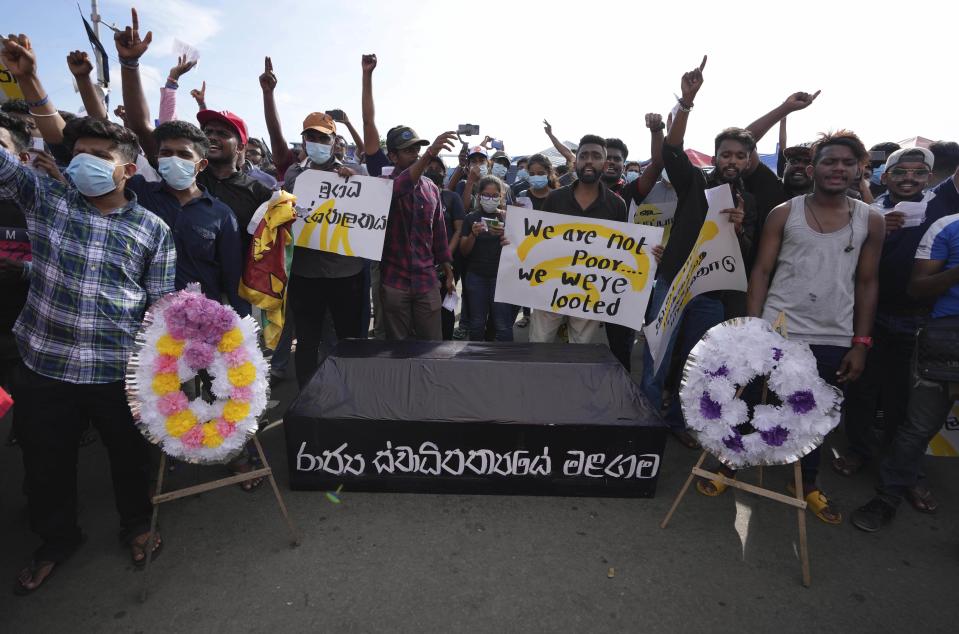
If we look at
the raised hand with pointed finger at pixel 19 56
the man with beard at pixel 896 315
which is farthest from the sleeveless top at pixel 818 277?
the raised hand with pointed finger at pixel 19 56

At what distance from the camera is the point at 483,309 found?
16.9 ft

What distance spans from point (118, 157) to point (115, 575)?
204 cm

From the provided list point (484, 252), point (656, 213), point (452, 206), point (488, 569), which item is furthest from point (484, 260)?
point (488, 569)

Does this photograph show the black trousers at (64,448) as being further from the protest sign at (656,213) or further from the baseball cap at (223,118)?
the protest sign at (656,213)

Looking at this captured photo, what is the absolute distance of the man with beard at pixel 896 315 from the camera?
3.15m

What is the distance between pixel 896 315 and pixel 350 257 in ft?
12.9

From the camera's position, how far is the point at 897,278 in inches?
126

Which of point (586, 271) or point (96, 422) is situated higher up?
point (586, 271)

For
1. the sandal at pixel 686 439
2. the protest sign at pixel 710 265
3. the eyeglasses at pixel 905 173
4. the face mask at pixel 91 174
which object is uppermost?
the eyeglasses at pixel 905 173

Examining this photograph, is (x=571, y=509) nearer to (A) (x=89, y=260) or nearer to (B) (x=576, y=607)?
(B) (x=576, y=607)

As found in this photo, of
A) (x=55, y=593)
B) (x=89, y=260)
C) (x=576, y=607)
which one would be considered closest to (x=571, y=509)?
(x=576, y=607)

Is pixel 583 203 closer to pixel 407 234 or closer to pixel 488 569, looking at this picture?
pixel 407 234

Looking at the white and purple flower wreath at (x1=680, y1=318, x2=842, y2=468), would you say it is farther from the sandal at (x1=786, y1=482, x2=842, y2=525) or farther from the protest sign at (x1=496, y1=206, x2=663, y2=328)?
the protest sign at (x1=496, y1=206, x2=663, y2=328)

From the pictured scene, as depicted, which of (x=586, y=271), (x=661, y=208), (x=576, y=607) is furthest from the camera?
(x=661, y=208)
